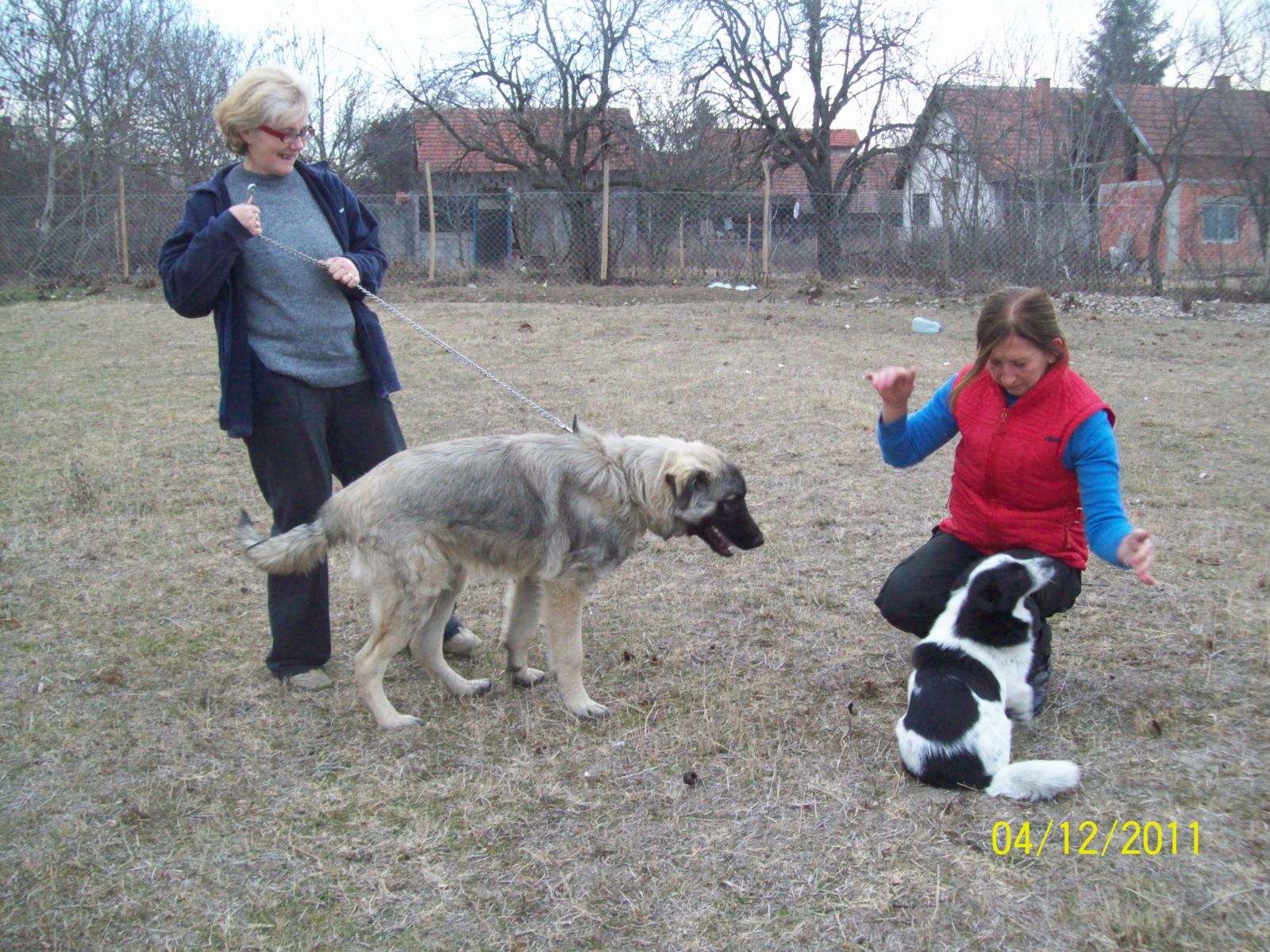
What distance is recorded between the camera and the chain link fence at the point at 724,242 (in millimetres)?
16047

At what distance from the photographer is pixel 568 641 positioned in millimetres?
3594

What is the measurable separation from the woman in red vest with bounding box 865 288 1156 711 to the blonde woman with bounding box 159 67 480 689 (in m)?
2.05

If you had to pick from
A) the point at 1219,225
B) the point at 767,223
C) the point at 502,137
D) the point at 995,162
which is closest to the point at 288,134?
the point at 767,223

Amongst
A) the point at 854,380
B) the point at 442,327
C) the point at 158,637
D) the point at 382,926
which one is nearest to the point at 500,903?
the point at 382,926

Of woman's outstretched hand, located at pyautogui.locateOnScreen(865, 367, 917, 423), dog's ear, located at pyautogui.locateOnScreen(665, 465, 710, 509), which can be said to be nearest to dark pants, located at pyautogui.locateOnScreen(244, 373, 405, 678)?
dog's ear, located at pyautogui.locateOnScreen(665, 465, 710, 509)

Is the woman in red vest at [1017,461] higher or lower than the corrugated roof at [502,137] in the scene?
lower

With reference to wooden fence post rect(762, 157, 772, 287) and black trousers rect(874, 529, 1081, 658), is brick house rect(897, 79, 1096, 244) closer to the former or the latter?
wooden fence post rect(762, 157, 772, 287)

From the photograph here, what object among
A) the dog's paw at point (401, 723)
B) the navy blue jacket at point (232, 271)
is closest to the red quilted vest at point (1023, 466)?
the dog's paw at point (401, 723)

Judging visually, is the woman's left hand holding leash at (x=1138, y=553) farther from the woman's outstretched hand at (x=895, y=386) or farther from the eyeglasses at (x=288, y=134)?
the eyeglasses at (x=288, y=134)

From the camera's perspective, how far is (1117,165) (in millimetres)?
18703

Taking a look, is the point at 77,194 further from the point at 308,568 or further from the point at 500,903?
the point at 500,903

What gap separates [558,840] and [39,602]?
321 centimetres

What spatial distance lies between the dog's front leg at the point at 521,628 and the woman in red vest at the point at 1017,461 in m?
1.41

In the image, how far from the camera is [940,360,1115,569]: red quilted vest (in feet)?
10.7
